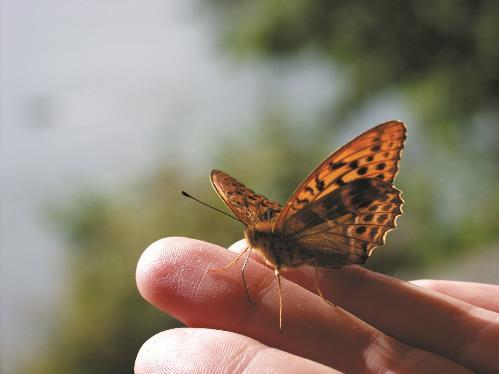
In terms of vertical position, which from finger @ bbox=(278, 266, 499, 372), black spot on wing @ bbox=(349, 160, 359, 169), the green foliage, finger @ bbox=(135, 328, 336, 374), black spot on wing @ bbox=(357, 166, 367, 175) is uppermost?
the green foliage

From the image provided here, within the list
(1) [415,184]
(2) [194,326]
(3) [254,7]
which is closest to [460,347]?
(2) [194,326]

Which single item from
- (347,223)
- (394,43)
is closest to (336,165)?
(347,223)

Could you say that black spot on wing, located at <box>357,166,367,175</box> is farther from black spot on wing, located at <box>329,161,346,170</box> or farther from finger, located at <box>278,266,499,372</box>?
finger, located at <box>278,266,499,372</box>

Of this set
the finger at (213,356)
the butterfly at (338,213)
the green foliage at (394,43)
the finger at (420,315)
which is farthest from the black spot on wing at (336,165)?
the green foliage at (394,43)

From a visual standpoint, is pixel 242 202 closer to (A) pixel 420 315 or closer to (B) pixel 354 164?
(B) pixel 354 164

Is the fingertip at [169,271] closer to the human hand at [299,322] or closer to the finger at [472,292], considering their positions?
the human hand at [299,322]

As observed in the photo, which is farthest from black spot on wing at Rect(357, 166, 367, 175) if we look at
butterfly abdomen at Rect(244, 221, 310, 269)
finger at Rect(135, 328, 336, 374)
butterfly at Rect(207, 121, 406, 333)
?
finger at Rect(135, 328, 336, 374)
